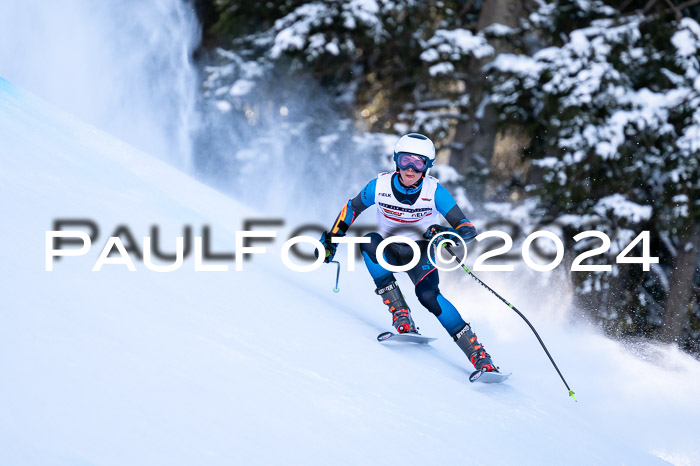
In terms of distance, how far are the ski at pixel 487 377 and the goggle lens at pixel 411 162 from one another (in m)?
1.26

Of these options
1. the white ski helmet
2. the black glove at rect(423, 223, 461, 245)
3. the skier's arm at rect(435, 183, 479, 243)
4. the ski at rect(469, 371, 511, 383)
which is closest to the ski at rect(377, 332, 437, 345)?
the ski at rect(469, 371, 511, 383)

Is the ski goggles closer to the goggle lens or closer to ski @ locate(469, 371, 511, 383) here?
the goggle lens

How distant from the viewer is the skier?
468 centimetres

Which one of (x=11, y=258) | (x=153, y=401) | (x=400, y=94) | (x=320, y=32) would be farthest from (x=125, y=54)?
(x=153, y=401)

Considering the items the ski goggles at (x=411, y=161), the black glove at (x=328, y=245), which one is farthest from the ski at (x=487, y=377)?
the ski goggles at (x=411, y=161)

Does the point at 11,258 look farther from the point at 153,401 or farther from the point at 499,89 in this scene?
the point at 499,89

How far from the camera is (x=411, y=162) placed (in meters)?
4.65

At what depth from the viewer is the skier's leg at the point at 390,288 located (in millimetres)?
4918

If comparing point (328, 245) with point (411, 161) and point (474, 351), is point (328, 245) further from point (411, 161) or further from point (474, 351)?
point (474, 351)

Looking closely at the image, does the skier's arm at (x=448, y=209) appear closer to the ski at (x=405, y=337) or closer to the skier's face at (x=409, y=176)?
the skier's face at (x=409, y=176)

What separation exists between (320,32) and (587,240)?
210 inches

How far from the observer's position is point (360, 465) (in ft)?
9.05

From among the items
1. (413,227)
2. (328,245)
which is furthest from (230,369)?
(413,227)

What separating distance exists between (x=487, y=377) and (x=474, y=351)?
17 centimetres
